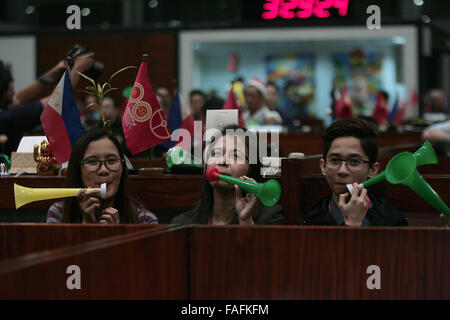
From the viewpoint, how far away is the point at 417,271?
4.57 feet

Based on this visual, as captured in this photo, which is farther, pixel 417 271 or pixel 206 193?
pixel 206 193

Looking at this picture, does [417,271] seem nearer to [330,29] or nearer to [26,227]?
[26,227]

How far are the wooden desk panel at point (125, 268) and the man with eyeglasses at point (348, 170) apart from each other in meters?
0.95

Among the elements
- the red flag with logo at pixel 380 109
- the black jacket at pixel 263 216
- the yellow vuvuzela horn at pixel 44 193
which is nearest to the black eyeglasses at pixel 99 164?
the yellow vuvuzela horn at pixel 44 193

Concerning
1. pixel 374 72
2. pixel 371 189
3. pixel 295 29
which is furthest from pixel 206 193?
pixel 374 72

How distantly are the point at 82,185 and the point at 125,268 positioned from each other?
1.14 m

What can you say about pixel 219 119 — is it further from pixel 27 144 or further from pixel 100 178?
pixel 27 144

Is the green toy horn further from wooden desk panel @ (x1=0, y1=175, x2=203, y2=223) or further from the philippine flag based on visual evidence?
the philippine flag

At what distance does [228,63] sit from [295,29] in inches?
75.7

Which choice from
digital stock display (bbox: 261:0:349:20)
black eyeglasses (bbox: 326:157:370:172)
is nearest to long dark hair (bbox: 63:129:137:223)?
black eyeglasses (bbox: 326:157:370:172)

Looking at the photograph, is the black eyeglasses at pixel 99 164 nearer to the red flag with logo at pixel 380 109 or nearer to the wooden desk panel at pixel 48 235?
the wooden desk panel at pixel 48 235

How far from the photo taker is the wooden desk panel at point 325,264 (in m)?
1.39

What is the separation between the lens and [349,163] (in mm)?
2354
